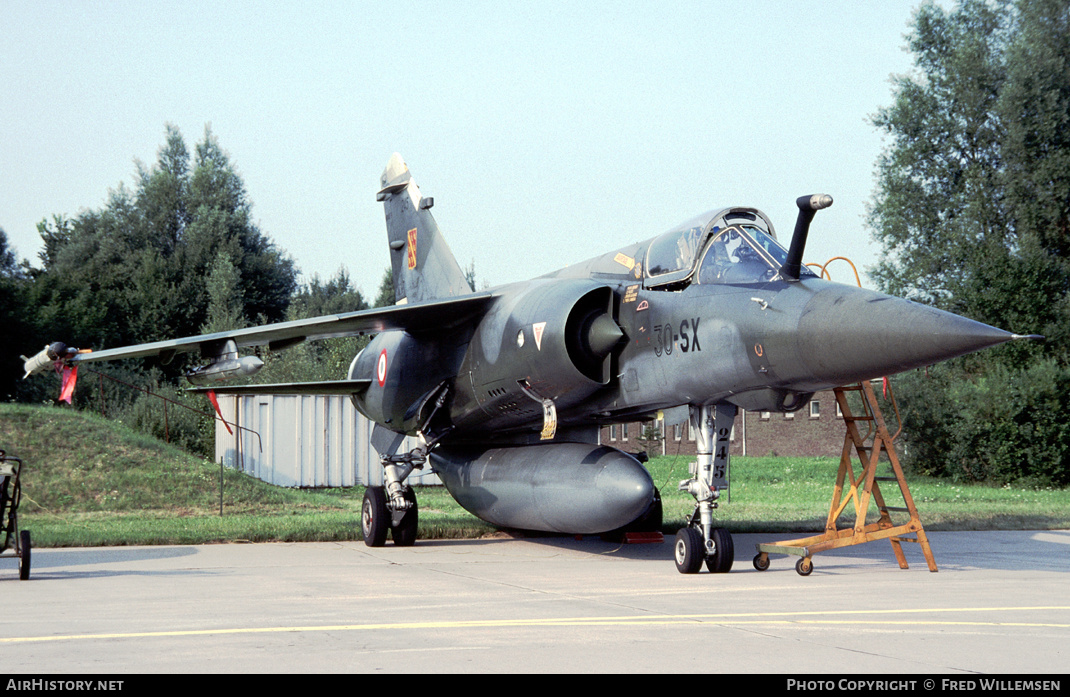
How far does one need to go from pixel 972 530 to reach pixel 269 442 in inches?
637

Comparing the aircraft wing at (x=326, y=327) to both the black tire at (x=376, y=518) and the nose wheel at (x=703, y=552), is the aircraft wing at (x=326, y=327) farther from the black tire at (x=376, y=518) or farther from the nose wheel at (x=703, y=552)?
the nose wheel at (x=703, y=552)

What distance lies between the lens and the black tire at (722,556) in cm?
901

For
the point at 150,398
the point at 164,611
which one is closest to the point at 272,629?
the point at 164,611

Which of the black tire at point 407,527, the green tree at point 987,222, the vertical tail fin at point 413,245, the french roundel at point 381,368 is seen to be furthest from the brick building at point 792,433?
the black tire at point 407,527

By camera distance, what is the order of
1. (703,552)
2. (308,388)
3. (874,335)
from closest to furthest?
(874,335) → (703,552) → (308,388)

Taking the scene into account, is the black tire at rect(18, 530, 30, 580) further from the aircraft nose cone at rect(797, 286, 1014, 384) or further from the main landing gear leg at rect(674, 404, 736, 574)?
the aircraft nose cone at rect(797, 286, 1014, 384)

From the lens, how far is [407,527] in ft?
40.9

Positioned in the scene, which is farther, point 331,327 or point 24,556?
point 331,327

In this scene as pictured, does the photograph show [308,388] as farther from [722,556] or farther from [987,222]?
[987,222]

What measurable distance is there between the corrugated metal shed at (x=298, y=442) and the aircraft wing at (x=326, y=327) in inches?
465

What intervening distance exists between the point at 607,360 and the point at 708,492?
176cm

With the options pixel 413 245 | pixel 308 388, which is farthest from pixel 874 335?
pixel 413 245

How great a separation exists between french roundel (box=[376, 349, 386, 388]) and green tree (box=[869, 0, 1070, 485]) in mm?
21612
